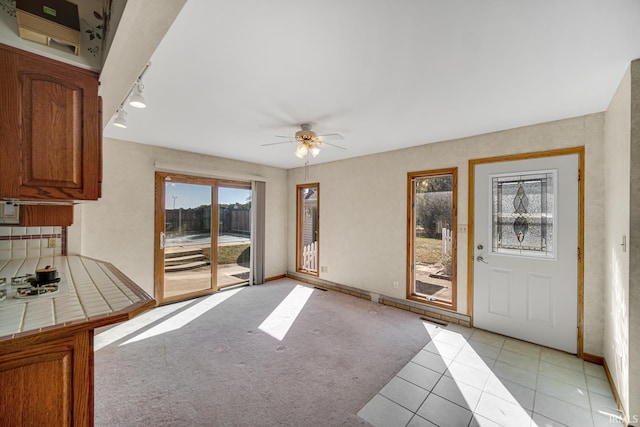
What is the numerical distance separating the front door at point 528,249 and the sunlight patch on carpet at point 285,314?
2401 mm

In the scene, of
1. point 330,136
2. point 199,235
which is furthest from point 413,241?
point 199,235

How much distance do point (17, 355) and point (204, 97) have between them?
6.77ft

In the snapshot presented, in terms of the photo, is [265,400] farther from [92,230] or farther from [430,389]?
[92,230]

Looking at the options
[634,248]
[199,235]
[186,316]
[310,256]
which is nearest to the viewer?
[634,248]

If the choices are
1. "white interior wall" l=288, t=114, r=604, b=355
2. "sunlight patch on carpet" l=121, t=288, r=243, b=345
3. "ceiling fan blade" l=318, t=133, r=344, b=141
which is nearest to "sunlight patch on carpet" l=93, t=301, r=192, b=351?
"sunlight patch on carpet" l=121, t=288, r=243, b=345

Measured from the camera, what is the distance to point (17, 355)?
1.07m

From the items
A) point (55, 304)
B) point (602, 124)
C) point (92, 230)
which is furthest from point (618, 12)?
point (92, 230)

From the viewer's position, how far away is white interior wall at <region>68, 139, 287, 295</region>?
3432 mm

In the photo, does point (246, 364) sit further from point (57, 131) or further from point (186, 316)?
point (57, 131)

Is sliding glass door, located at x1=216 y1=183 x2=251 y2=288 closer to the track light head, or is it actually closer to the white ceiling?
the white ceiling

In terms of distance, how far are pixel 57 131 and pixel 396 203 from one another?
12.4 ft

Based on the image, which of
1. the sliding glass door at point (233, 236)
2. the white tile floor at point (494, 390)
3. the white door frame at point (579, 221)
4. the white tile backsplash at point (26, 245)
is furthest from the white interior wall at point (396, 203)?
the white tile backsplash at point (26, 245)

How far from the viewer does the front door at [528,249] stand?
276 cm

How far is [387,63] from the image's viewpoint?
1.79 meters
